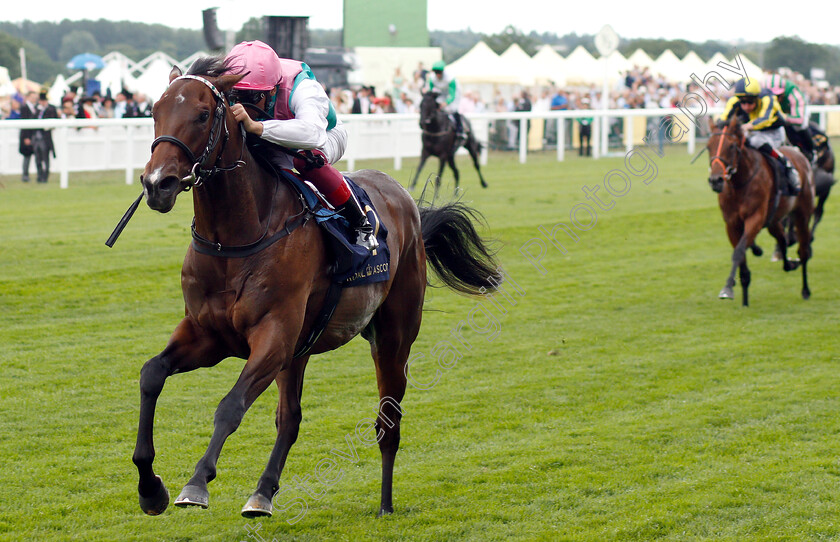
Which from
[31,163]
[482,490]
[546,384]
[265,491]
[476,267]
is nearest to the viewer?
[265,491]

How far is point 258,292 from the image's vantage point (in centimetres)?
333

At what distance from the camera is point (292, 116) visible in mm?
3602

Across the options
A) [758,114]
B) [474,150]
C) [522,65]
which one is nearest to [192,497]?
[758,114]

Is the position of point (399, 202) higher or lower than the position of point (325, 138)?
lower

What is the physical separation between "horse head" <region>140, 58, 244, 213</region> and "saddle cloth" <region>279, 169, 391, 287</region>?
0.47 m

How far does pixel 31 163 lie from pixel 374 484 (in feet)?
39.4

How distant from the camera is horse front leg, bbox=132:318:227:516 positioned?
3.22 metres

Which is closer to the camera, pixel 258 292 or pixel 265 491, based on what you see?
pixel 258 292

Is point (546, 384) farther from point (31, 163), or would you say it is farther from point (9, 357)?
point (31, 163)

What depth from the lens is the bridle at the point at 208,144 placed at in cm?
297

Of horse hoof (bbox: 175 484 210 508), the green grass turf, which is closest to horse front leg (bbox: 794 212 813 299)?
the green grass turf

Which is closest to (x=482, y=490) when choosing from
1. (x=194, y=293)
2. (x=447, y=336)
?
(x=194, y=293)

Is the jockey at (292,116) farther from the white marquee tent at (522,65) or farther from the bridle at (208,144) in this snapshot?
the white marquee tent at (522,65)

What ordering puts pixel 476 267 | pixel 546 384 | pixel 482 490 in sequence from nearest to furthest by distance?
pixel 482 490 < pixel 476 267 < pixel 546 384
